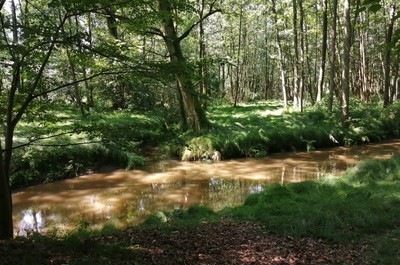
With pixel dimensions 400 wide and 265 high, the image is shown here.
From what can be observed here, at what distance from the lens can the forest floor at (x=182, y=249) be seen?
4.28 meters

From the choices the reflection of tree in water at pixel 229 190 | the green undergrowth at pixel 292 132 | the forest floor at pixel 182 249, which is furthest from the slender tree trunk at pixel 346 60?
the forest floor at pixel 182 249

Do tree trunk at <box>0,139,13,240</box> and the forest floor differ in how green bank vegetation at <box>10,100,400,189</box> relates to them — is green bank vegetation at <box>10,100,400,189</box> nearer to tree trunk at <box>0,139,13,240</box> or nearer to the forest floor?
the forest floor

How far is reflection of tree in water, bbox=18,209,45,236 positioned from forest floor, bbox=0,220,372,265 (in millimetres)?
3257

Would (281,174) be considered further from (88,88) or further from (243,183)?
(88,88)

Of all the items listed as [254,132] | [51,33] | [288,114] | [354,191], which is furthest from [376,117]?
[51,33]

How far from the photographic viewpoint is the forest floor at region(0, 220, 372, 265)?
428 centimetres

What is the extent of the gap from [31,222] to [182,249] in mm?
5123

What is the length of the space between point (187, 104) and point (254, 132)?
312 cm

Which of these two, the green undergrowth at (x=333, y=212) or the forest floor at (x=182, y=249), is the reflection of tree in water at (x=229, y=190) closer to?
the green undergrowth at (x=333, y=212)

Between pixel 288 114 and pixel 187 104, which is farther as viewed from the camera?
pixel 288 114

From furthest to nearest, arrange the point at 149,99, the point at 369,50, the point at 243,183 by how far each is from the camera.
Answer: the point at 369,50 → the point at 149,99 → the point at 243,183

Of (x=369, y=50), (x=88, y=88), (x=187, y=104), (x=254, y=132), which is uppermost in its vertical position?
(x=369, y=50)

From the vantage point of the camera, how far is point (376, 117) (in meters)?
18.8

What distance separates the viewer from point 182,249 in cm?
495
